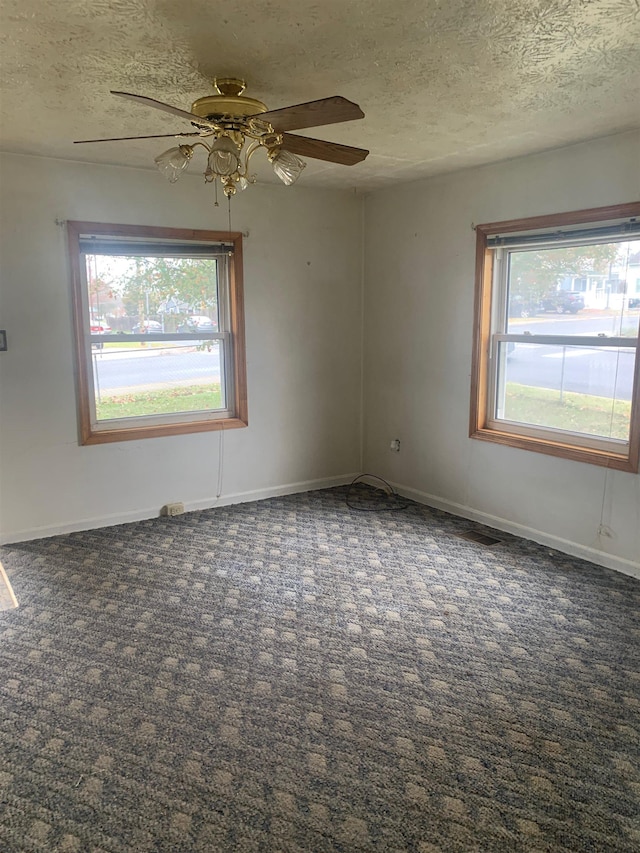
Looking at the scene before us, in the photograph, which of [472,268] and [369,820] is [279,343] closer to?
[472,268]

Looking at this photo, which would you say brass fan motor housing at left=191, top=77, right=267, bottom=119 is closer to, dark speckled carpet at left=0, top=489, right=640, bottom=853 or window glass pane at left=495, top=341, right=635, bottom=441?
dark speckled carpet at left=0, top=489, right=640, bottom=853

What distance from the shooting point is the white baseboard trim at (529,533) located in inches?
140

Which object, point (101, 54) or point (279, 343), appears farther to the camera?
point (279, 343)

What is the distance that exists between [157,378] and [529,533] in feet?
9.16

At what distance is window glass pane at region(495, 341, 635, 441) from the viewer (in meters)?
3.54

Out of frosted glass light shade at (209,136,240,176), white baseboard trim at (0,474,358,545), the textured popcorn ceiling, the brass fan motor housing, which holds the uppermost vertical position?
the textured popcorn ceiling

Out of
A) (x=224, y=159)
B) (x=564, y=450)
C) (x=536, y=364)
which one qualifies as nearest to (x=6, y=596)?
(x=224, y=159)

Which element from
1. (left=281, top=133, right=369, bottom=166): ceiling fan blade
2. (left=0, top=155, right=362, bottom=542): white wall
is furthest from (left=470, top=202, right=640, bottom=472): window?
(left=281, top=133, right=369, bottom=166): ceiling fan blade

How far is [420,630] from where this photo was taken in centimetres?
295

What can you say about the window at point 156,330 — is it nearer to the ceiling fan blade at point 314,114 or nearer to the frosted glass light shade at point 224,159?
the frosted glass light shade at point 224,159

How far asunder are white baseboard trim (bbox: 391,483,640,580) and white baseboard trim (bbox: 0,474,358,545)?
61cm

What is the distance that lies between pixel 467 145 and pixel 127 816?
3.54m

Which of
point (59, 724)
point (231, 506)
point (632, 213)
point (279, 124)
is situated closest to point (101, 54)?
point (279, 124)

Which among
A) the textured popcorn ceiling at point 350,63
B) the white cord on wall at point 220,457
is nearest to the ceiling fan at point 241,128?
the textured popcorn ceiling at point 350,63
